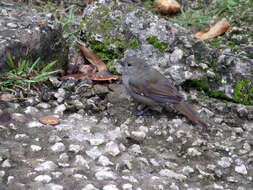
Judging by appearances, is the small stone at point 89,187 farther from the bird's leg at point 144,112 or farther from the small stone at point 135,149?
the bird's leg at point 144,112

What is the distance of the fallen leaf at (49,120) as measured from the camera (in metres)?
4.21

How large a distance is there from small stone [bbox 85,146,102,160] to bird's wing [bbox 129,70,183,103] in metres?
1.09

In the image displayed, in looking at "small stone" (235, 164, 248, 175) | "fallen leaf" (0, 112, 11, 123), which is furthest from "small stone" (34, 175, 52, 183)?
"small stone" (235, 164, 248, 175)

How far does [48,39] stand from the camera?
16.7ft

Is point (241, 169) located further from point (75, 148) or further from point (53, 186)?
point (53, 186)

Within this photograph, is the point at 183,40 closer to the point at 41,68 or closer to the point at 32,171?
the point at 41,68

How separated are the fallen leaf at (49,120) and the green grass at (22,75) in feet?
1.74

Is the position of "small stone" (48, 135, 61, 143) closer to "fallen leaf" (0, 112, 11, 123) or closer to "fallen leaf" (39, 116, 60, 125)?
"fallen leaf" (39, 116, 60, 125)

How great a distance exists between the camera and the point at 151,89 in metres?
4.79

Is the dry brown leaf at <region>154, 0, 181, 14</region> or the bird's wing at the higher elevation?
the dry brown leaf at <region>154, 0, 181, 14</region>

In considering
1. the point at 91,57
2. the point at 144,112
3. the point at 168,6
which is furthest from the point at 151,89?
the point at 168,6

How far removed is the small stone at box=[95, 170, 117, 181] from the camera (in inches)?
141

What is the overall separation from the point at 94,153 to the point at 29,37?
5.92 feet

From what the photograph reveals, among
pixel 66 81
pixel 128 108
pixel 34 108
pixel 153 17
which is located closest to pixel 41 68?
pixel 66 81
